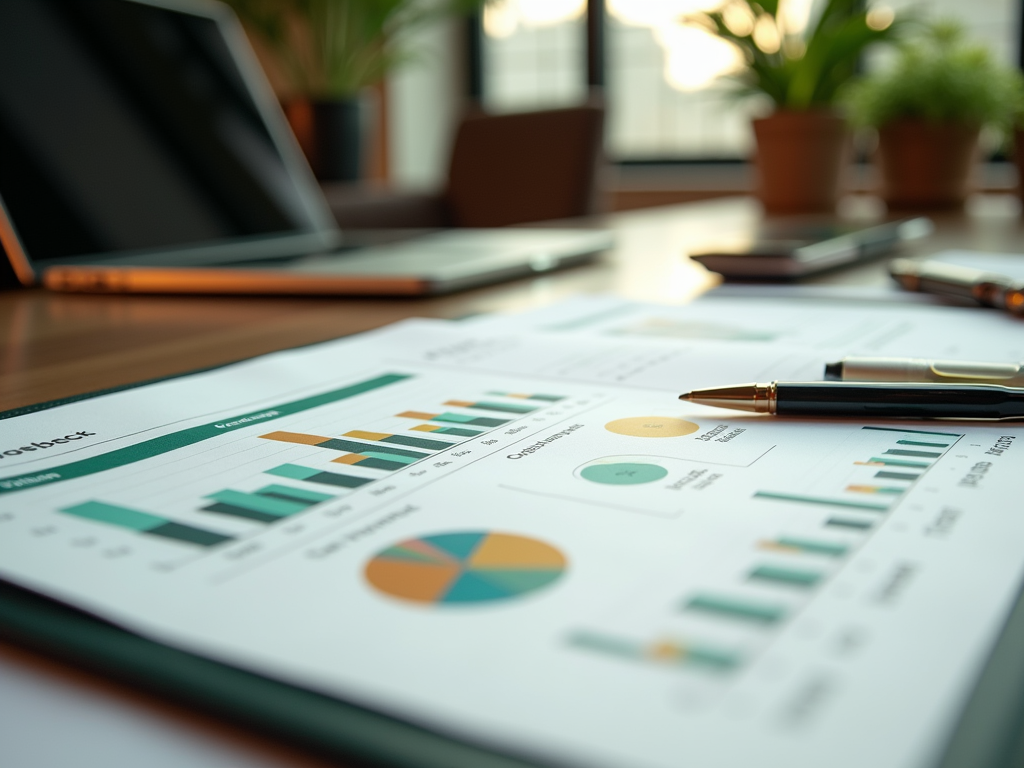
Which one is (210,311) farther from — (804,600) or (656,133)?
(656,133)

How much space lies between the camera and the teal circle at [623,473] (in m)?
0.32

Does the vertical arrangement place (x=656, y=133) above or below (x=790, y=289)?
above

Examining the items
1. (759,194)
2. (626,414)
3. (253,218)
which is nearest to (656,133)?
(759,194)

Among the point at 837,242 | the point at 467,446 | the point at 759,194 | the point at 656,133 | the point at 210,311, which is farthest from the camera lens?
the point at 656,133

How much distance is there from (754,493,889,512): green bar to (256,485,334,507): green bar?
0.14 metres

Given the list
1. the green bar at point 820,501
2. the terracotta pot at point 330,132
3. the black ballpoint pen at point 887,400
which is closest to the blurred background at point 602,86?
the terracotta pot at point 330,132

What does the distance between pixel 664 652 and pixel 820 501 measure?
11 centimetres

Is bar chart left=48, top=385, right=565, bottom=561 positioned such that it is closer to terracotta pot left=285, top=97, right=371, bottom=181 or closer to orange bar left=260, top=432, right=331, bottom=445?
orange bar left=260, top=432, right=331, bottom=445

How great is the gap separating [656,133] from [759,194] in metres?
2.46

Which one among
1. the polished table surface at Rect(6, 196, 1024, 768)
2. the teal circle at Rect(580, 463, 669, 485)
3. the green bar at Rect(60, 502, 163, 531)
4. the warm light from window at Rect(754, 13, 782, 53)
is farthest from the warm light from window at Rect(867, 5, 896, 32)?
the green bar at Rect(60, 502, 163, 531)

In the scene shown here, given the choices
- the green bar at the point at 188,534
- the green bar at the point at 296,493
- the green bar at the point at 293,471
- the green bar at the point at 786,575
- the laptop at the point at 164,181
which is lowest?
the green bar at the point at 786,575

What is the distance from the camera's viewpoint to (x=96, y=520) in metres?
0.29

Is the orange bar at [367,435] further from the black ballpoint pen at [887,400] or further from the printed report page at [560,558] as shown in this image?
the black ballpoint pen at [887,400]

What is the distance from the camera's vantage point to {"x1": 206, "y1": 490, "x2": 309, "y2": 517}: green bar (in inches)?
11.6
